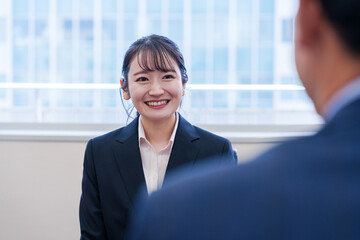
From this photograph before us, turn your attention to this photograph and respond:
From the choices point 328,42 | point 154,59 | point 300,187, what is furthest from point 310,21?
point 154,59

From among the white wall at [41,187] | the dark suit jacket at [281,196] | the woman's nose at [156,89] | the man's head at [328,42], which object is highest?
the man's head at [328,42]

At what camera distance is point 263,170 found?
388mm

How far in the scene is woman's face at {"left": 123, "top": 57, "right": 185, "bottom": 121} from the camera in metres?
1.53

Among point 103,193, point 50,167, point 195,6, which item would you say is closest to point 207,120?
point 50,167

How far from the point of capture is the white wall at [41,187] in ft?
7.72

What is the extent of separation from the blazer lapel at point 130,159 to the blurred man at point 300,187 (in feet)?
3.69

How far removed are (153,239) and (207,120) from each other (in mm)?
2302

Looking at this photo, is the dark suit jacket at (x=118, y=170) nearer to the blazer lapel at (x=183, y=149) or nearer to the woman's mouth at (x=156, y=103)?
the blazer lapel at (x=183, y=149)

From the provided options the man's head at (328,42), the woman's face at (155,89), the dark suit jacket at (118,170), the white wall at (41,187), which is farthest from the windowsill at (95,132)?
the man's head at (328,42)

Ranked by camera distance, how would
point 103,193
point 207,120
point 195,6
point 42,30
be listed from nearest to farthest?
1. point 103,193
2. point 207,120
3. point 195,6
4. point 42,30

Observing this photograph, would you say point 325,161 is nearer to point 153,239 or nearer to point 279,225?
point 279,225

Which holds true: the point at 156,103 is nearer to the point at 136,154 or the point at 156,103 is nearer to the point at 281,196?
the point at 136,154

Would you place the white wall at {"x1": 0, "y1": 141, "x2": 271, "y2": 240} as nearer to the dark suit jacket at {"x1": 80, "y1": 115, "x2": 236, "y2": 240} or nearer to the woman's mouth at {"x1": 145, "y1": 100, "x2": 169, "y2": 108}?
the dark suit jacket at {"x1": 80, "y1": 115, "x2": 236, "y2": 240}

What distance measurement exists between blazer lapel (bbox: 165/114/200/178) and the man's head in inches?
44.0
